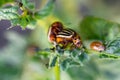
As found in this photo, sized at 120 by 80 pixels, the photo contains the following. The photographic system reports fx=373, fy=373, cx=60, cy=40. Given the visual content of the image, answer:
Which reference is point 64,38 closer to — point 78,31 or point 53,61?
point 53,61

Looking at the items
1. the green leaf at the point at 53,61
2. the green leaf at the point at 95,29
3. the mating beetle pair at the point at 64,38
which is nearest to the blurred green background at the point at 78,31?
the green leaf at the point at 95,29

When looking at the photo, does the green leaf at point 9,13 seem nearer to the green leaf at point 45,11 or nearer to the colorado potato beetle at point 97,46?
the green leaf at point 45,11

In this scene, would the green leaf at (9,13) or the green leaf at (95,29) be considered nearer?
the green leaf at (9,13)

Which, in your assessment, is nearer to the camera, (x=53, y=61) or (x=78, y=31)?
(x=53, y=61)

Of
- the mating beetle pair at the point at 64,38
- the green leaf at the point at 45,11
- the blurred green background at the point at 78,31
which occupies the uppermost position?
the green leaf at the point at 45,11

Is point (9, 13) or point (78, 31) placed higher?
point (9, 13)

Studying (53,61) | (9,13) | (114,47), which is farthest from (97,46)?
(9,13)

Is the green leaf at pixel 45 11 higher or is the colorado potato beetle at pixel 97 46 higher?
the green leaf at pixel 45 11

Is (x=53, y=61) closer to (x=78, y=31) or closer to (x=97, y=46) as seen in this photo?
(x=97, y=46)
